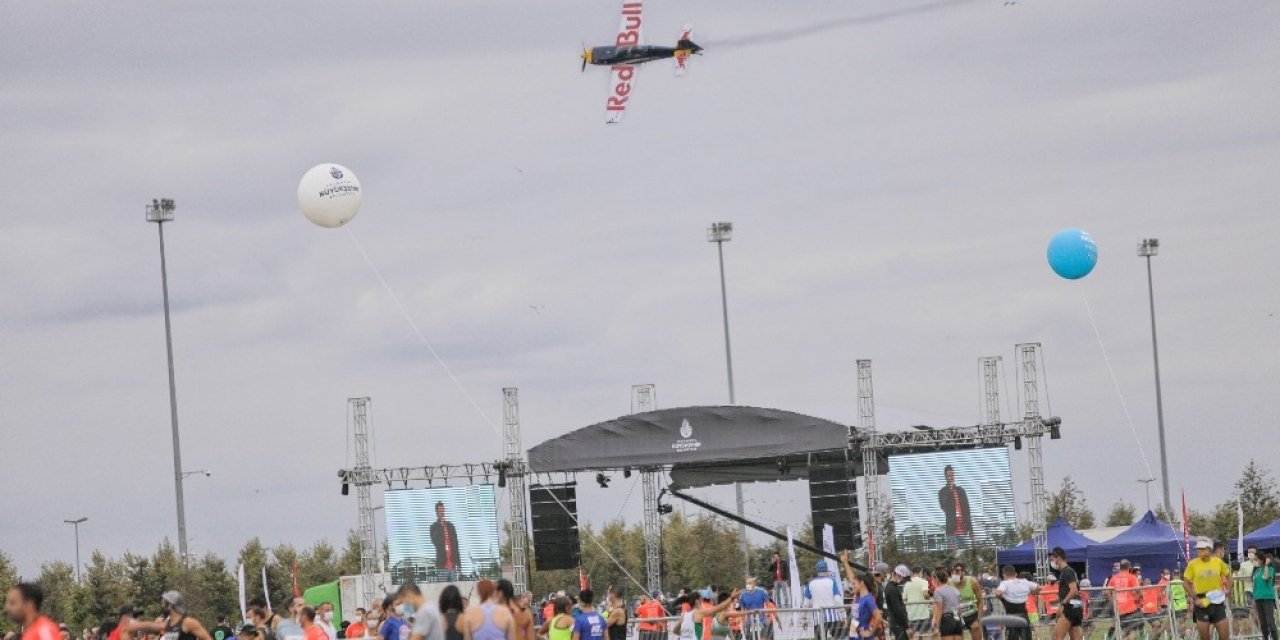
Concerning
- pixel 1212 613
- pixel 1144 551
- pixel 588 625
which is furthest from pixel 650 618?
pixel 1144 551

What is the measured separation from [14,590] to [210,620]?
48.4 metres

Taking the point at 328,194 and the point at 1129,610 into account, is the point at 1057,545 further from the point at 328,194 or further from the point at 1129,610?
the point at 328,194

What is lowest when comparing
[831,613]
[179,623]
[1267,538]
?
[1267,538]

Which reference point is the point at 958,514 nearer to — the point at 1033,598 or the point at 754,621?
the point at 1033,598

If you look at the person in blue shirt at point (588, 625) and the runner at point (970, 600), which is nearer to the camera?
the person in blue shirt at point (588, 625)

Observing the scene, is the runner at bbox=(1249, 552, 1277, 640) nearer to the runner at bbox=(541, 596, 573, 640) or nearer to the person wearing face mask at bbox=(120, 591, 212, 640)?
the runner at bbox=(541, 596, 573, 640)

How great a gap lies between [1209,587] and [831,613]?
472 centimetres

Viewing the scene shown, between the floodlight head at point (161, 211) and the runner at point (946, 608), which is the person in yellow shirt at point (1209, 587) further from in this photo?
the floodlight head at point (161, 211)

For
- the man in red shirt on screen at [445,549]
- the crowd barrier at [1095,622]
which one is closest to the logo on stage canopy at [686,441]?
the man in red shirt on screen at [445,549]

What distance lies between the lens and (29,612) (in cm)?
838

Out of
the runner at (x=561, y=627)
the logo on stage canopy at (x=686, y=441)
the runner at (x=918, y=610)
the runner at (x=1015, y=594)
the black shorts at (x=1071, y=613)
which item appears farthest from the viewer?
the logo on stage canopy at (x=686, y=441)

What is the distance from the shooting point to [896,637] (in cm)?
1664

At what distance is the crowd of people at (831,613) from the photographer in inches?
459

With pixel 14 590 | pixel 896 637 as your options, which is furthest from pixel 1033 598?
pixel 14 590
